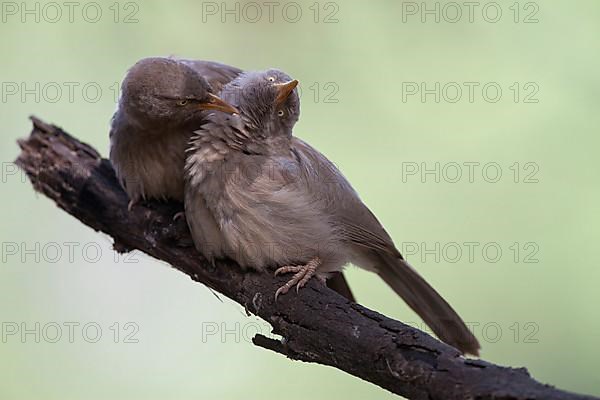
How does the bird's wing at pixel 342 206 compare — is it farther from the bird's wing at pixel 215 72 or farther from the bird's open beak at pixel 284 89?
the bird's wing at pixel 215 72

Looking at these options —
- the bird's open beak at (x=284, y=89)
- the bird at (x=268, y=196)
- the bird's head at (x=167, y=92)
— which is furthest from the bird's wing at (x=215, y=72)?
the bird's open beak at (x=284, y=89)

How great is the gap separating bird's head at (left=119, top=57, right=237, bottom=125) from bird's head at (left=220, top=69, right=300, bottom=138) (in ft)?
0.32

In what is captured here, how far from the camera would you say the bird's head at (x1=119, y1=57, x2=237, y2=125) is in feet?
12.4

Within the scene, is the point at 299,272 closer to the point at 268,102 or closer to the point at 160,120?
the point at 268,102

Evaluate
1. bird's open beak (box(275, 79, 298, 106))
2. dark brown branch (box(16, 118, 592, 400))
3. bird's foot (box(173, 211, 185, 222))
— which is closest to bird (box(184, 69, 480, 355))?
bird's open beak (box(275, 79, 298, 106))

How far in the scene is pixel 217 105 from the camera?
12.4 feet

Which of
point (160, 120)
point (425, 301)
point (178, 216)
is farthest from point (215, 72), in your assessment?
point (425, 301)

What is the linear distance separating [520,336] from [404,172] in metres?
1.28

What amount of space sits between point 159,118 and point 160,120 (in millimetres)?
19

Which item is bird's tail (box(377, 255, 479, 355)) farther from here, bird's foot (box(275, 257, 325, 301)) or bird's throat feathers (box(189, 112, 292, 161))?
bird's throat feathers (box(189, 112, 292, 161))

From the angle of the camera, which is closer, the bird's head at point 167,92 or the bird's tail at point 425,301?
the bird's head at point 167,92

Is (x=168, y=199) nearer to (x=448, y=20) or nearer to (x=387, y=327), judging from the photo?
(x=387, y=327)

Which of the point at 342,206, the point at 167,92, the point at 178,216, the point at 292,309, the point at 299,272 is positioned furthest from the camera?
the point at 178,216

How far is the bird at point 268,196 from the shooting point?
370cm
